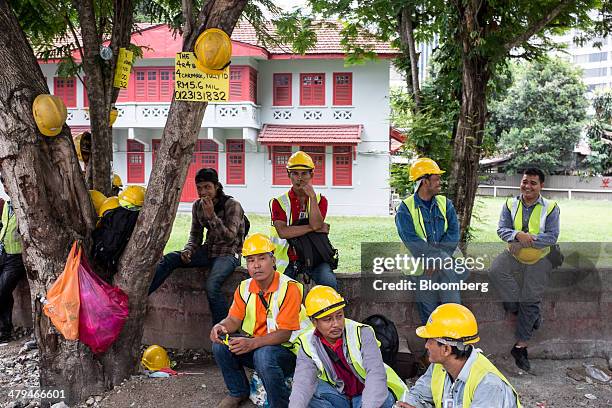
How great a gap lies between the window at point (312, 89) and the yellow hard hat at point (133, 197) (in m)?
16.1

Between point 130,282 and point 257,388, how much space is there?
126 centimetres

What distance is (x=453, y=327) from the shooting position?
2889mm

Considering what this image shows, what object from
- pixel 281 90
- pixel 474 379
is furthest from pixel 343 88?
pixel 474 379

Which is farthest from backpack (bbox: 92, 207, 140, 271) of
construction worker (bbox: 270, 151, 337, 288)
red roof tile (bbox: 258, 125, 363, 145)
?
red roof tile (bbox: 258, 125, 363, 145)

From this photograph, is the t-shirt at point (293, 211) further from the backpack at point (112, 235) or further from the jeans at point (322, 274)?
the backpack at point (112, 235)

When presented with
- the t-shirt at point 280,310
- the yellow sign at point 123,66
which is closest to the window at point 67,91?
the yellow sign at point 123,66

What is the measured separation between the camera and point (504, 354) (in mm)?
5371

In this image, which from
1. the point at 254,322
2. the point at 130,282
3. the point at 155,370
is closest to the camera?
the point at 254,322

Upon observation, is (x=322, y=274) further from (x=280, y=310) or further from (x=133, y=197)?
(x=133, y=197)

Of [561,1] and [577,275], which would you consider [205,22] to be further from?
[561,1]

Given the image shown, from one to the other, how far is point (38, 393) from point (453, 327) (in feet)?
10.8

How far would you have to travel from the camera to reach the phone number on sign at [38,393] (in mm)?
4355

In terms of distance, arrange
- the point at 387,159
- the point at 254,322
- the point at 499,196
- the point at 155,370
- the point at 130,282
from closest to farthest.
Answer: the point at 254,322
the point at 130,282
the point at 155,370
the point at 387,159
the point at 499,196

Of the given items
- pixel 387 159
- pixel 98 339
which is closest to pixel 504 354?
pixel 98 339
